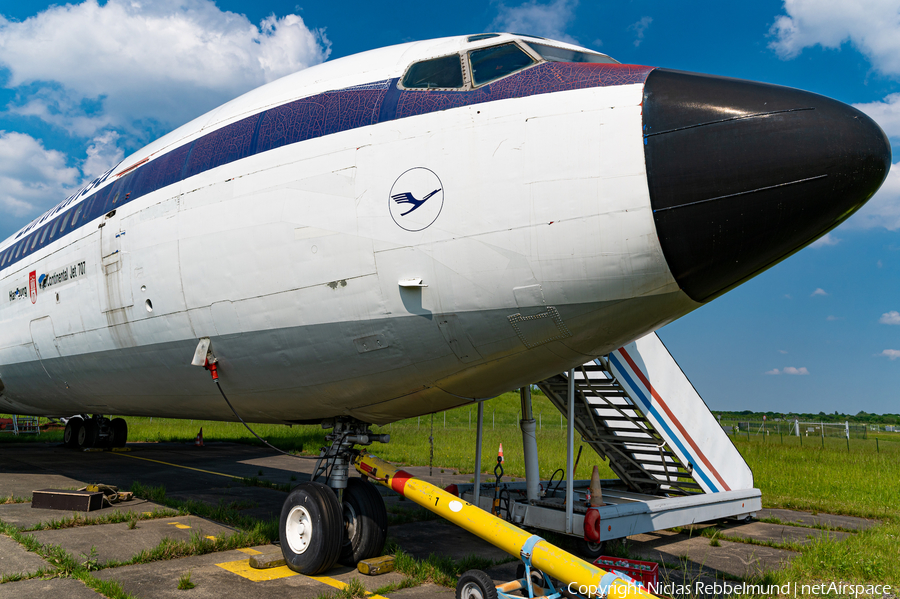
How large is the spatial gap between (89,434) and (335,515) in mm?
16622

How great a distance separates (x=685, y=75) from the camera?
443 centimetres

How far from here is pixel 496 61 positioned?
5.10m

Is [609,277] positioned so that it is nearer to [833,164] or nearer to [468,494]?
[833,164]

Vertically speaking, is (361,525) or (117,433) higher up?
(361,525)

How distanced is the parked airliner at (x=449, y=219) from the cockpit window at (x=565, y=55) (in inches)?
1.0

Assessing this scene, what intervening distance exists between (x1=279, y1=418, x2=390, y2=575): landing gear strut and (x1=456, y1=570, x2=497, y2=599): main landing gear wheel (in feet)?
5.51

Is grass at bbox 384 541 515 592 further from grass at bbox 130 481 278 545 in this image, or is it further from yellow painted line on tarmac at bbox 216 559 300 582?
grass at bbox 130 481 278 545

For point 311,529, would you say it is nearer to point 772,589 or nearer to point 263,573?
point 263,573

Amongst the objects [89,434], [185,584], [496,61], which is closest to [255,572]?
[185,584]

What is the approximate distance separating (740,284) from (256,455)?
17.9 m

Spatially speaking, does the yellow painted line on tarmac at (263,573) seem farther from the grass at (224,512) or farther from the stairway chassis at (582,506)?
the stairway chassis at (582,506)

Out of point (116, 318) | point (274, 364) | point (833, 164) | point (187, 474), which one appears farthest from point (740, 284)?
point (187, 474)

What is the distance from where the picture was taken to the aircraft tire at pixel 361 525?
250 inches

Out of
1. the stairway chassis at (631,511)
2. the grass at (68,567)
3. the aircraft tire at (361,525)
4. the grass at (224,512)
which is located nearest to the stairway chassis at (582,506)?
the stairway chassis at (631,511)
